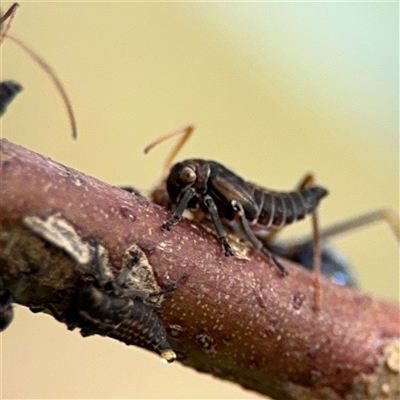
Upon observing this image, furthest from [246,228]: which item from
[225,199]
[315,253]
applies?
[315,253]

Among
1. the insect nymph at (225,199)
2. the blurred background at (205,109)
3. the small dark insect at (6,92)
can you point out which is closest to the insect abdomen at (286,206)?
the insect nymph at (225,199)

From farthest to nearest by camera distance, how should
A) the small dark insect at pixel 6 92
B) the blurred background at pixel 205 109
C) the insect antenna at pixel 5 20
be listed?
the blurred background at pixel 205 109 → the insect antenna at pixel 5 20 → the small dark insect at pixel 6 92

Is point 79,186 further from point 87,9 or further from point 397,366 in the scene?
point 87,9

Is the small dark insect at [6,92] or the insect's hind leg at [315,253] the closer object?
the small dark insect at [6,92]

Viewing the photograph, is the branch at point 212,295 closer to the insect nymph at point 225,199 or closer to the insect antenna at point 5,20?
the insect nymph at point 225,199

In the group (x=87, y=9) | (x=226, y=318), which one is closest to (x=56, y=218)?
(x=226, y=318)

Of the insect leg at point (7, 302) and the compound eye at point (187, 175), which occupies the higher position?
the compound eye at point (187, 175)

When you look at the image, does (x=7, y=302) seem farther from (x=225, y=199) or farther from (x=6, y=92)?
(x=225, y=199)
